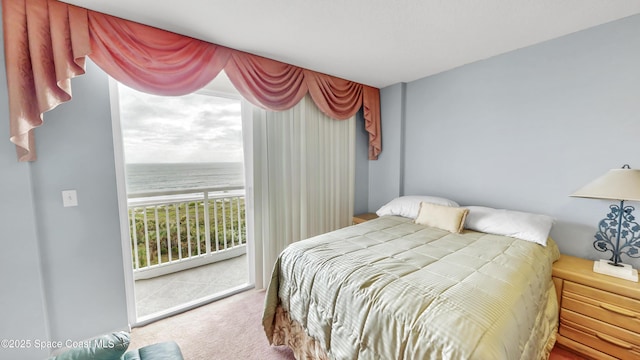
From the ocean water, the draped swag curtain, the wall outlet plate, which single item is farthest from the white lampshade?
the wall outlet plate

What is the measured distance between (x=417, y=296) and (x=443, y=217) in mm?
1273

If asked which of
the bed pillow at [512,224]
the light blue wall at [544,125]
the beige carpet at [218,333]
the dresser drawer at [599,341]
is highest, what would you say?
the light blue wall at [544,125]

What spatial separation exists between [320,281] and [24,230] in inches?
72.9

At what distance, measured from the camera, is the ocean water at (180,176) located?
2.51 m

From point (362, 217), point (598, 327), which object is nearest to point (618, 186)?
point (598, 327)

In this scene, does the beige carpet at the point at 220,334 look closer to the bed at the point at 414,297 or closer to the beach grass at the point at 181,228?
the bed at the point at 414,297

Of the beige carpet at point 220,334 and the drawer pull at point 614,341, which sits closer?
the drawer pull at point 614,341

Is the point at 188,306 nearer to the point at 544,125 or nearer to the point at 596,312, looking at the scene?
the point at 596,312

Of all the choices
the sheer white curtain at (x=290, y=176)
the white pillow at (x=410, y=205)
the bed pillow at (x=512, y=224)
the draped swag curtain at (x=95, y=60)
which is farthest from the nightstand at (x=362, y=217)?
the draped swag curtain at (x=95, y=60)

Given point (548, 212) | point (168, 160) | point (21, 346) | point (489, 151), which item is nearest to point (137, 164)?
point (168, 160)

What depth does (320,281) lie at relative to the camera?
4.69 ft

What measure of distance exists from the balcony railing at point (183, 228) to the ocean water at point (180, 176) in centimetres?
7

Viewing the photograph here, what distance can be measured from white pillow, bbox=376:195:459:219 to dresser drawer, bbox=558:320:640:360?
1.19 meters

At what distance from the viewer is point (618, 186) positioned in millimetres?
1520
